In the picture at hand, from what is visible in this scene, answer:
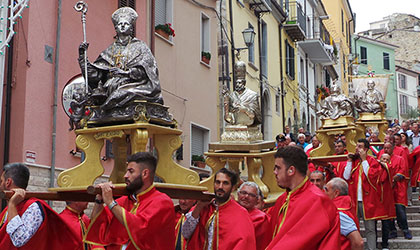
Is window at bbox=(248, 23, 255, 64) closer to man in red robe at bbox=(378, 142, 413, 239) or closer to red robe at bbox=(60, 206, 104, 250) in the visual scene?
man in red robe at bbox=(378, 142, 413, 239)

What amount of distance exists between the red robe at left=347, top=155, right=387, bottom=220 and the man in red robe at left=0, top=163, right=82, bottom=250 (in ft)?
21.4

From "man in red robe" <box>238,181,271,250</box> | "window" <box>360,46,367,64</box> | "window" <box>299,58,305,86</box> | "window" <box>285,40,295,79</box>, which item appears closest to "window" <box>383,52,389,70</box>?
"window" <box>360,46,367,64</box>

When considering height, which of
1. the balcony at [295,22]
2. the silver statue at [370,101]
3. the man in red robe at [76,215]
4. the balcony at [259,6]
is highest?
the balcony at [295,22]

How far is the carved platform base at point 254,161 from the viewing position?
10.1 m

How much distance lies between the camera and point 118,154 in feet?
22.8

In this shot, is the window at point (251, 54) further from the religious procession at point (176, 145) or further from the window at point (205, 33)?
the window at point (205, 33)

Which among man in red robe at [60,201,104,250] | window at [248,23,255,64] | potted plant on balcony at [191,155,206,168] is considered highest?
window at [248,23,255,64]

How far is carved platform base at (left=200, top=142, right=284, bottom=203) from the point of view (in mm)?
10141

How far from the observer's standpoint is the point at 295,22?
28.4m

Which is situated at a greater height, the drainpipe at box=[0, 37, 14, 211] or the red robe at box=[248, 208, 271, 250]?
the drainpipe at box=[0, 37, 14, 211]

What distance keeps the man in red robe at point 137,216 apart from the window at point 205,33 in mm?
13737

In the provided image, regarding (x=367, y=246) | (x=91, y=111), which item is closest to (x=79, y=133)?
(x=91, y=111)

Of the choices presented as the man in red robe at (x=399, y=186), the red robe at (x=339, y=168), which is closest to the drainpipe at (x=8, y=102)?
the red robe at (x=339, y=168)

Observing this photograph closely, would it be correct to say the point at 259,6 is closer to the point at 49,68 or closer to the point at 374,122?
the point at 374,122
